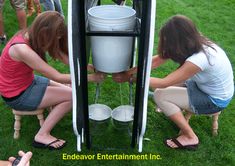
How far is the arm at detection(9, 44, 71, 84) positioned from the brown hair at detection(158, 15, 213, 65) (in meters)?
0.65

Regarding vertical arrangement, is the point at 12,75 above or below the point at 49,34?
below

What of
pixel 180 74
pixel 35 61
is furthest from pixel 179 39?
pixel 35 61

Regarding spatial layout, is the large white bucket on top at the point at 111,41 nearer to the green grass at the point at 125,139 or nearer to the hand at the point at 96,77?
the hand at the point at 96,77

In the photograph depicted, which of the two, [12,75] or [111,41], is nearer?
[111,41]

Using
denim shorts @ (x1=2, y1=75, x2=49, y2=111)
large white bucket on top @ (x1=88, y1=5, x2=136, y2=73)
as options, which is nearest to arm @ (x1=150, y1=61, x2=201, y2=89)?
large white bucket on top @ (x1=88, y1=5, x2=136, y2=73)

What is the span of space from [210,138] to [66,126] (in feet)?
3.64

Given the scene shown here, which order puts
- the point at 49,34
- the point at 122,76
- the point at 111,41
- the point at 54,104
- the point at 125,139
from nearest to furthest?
the point at 111,41
the point at 49,34
the point at 122,76
the point at 54,104
the point at 125,139

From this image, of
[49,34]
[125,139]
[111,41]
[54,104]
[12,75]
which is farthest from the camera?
[125,139]

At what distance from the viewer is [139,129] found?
2.31m

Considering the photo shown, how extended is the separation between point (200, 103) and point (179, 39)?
0.52 m

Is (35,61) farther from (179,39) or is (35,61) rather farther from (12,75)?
(179,39)

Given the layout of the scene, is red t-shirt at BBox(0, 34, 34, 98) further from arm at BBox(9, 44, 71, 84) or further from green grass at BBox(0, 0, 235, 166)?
green grass at BBox(0, 0, 235, 166)

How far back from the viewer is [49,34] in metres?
2.22

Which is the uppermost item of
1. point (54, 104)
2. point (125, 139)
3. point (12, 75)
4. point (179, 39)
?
point (179, 39)
